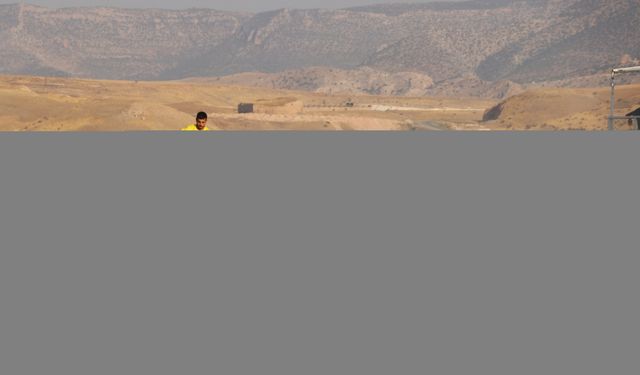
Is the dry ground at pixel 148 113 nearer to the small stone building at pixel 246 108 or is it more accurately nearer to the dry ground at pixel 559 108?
the small stone building at pixel 246 108

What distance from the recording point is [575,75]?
465ft

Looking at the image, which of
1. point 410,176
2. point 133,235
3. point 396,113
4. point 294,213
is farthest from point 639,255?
point 396,113

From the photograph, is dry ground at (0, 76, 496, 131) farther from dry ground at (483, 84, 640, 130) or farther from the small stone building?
dry ground at (483, 84, 640, 130)

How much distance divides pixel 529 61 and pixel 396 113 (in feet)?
280

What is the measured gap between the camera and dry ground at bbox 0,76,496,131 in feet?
169

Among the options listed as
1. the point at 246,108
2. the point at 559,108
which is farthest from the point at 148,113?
the point at 559,108

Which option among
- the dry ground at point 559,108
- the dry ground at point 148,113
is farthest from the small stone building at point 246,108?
the dry ground at point 559,108

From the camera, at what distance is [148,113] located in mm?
52156

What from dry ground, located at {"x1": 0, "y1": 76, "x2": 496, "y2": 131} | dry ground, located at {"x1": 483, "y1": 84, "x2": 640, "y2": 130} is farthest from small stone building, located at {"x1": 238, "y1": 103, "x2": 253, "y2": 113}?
dry ground, located at {"x1": 483, "y1": 84, "x2": 640, "y2": 130}

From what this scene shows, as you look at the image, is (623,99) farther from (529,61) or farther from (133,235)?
(529,61)

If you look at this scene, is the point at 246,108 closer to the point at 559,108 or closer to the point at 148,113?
the point at 148,113

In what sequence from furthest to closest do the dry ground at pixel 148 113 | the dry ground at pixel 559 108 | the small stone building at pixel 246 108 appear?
the small stone building at pixel 246 108, the dry ground at pixel 559 108, the dry ground at pixel 148 113

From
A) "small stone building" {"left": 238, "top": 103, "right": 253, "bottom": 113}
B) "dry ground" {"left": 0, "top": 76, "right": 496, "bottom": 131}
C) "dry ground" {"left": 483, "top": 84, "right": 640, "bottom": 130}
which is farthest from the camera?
"small stone building" {"left": 238, "top": 103, "right": 253, "bottom": 113}

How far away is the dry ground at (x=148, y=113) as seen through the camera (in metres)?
51.5
